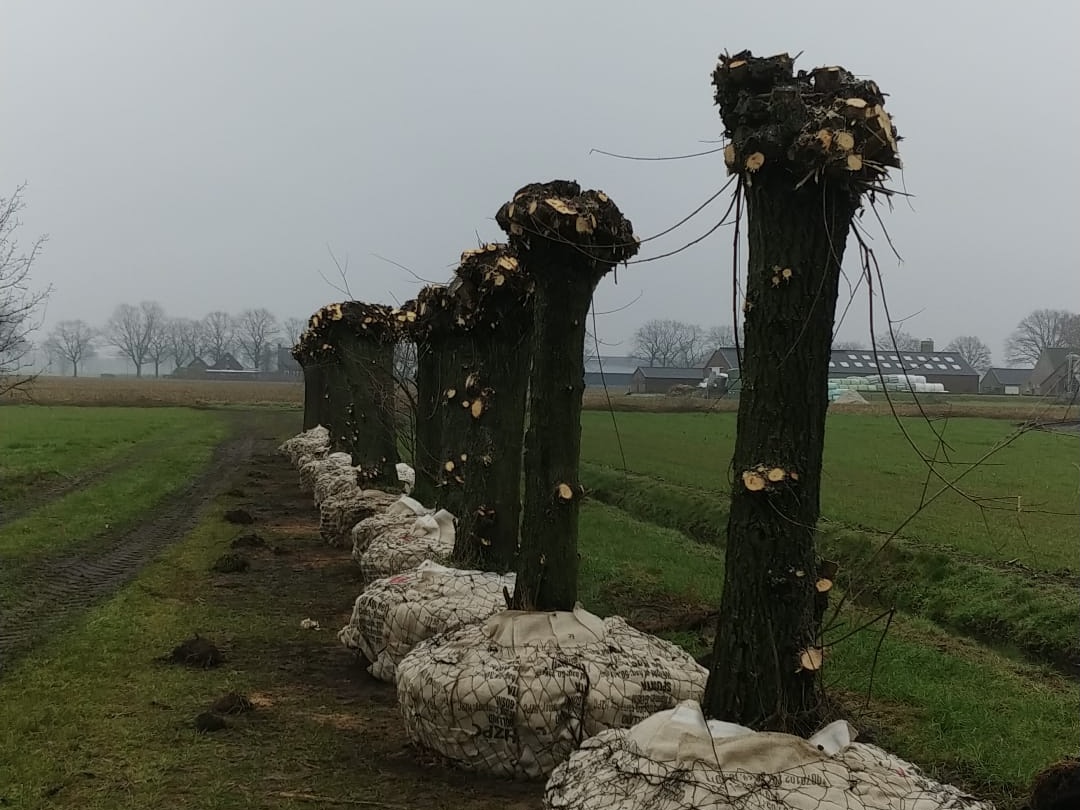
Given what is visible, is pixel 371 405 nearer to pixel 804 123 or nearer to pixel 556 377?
pixel 556 377

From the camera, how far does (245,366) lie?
446ft

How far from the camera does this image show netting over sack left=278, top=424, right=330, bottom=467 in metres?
19.5

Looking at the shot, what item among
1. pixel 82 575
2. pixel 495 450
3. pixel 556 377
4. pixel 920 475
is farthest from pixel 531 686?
pixel 920 475

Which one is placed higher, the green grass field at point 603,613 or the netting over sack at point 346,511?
the netting over sack at point 346,511

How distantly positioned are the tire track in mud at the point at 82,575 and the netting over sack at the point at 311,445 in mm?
2384

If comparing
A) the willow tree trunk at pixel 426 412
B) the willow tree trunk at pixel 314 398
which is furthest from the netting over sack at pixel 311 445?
the willow tree trunk at pixel 426 412

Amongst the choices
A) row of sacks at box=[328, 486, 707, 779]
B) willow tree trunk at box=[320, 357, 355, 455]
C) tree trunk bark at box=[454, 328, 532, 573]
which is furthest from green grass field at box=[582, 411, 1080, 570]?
willow tree trunk at box=[320, 357, 355, 455]

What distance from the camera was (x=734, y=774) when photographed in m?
3.48

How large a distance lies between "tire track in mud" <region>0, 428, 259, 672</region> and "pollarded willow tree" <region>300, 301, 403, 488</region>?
2.89 m

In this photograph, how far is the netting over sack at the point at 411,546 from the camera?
27.5 ft

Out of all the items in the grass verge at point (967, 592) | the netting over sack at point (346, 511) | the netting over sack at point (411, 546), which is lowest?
the grass verge at point (967, 592)

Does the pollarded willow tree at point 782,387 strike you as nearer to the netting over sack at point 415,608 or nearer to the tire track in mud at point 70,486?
the netting over sack at point 415,608

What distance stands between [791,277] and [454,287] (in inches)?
186

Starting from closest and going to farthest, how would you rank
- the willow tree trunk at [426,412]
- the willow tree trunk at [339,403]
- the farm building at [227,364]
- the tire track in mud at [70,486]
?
the willow tree trunk at [426,412] → the tire track in mud at [70,486] → the willow tree trunk at [339,403] → the farm building at [227,364]
